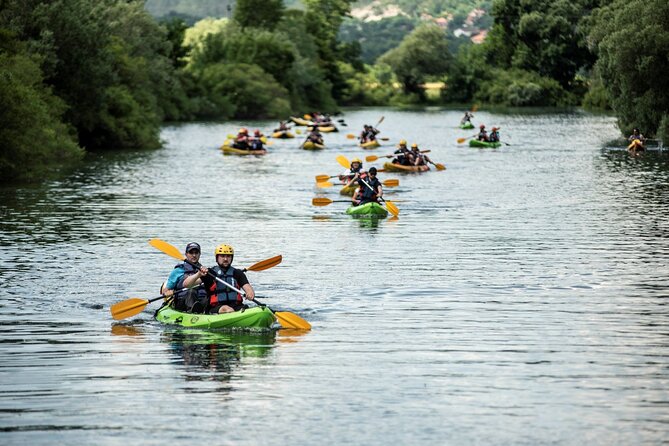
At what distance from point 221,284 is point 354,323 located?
2.32m

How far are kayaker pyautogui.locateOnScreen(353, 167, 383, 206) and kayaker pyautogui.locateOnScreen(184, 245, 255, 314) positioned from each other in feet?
56.6

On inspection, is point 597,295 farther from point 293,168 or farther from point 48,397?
point 293,168

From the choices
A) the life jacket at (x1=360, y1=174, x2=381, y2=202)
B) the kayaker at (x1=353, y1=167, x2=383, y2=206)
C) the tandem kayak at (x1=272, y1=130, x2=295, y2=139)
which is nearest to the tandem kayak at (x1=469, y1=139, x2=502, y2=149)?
the tandem kayak at (x1=272, y1=130, x2=295, y2=139)

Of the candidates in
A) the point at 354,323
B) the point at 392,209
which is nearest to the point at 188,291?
the point at 354,323

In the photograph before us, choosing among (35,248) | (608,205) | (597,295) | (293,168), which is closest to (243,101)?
(293,168)

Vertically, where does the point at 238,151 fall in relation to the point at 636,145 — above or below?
below

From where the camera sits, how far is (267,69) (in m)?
136

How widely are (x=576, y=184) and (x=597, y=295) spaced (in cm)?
2650

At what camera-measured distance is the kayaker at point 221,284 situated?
68.2 feet

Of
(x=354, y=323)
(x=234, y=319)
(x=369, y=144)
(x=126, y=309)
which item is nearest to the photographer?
(x=234, y=319)

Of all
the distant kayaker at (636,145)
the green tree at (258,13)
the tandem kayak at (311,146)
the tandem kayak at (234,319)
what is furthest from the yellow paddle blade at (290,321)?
the green tree at (258,13)

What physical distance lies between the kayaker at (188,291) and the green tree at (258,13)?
13451cm

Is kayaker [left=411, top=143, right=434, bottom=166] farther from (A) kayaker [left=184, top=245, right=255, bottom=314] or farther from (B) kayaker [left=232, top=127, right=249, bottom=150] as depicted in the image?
(A) kayaker [left=184, top=245, right=255, bottom=314]

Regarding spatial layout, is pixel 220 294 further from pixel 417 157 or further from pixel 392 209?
pixel 417 157
